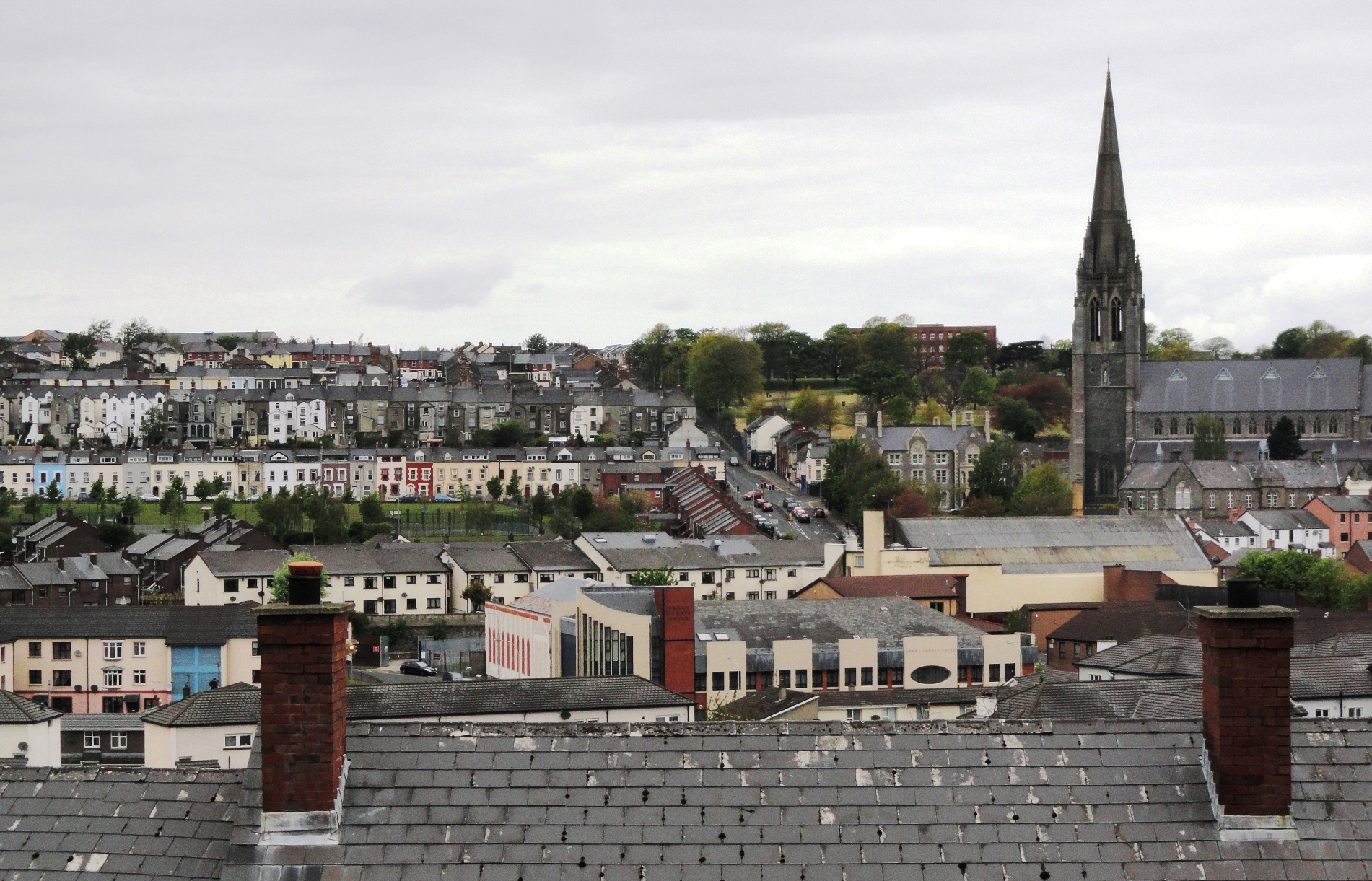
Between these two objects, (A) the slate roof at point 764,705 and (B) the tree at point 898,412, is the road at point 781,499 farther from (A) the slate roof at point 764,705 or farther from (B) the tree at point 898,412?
(A) the slate roof at point 764,705

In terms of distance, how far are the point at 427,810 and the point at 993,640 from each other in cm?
4425

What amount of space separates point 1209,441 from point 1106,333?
1017cm

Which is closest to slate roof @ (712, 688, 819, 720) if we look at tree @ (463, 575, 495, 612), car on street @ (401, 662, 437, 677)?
car on street @ (401, 662, 437, 677)

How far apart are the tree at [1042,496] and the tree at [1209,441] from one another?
10753 millimetres

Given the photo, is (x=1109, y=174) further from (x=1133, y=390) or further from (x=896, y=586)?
(x=896, y=586)

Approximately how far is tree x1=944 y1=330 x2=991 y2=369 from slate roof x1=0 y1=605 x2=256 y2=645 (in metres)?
123

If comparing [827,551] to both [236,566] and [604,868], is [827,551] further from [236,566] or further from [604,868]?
[604,868]

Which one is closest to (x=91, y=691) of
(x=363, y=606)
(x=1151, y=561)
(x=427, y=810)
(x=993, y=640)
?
(x=363, y=606)

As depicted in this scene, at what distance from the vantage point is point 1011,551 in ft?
259

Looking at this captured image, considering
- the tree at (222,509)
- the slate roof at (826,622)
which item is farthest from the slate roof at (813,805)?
the tree at (222,509)

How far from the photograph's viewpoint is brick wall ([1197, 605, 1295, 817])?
10.9m

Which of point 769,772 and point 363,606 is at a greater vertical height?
point 769,772

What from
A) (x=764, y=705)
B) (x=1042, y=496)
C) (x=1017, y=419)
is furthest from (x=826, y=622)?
(x=1017, y=419)

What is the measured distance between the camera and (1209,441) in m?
115
